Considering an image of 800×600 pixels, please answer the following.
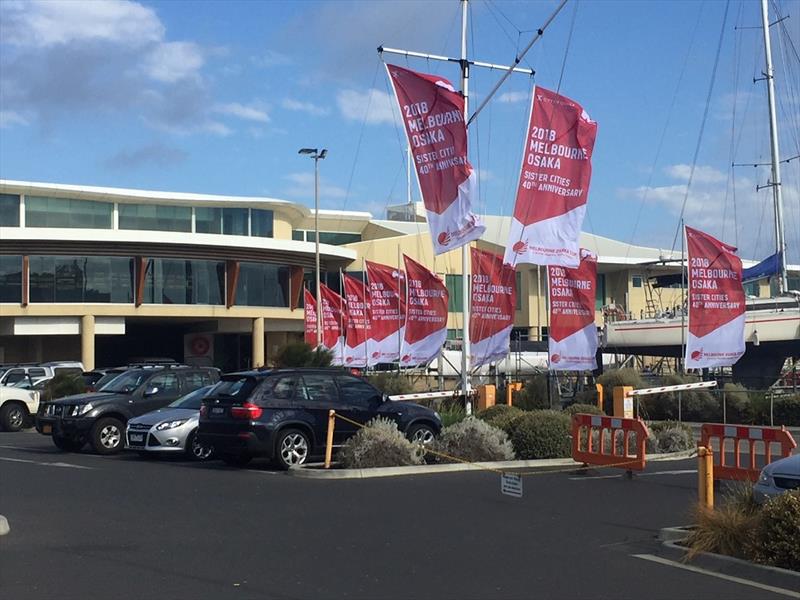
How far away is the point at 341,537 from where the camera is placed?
34.7ft

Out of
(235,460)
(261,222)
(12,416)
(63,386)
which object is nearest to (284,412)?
(235,460)

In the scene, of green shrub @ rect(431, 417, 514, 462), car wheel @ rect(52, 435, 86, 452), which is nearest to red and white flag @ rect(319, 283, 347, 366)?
car wheel @ rect(52, 435, 86, 452)

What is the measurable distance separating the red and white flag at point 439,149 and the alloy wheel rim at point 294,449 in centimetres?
493

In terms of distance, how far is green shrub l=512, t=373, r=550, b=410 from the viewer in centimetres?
2938

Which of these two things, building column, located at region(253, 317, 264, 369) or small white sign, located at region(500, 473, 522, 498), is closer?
small white sign, located at region(500, 473, 522, 498)

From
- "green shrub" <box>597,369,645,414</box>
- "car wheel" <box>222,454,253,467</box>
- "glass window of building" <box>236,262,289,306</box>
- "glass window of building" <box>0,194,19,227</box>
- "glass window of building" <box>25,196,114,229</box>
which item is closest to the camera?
"car wheel" <box>222,454,253,467</box>

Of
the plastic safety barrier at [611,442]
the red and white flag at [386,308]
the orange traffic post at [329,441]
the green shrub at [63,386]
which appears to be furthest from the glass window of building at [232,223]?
the plastic safety barrier at [611,442]

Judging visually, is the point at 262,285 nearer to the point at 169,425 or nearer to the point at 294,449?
the point at 169,425

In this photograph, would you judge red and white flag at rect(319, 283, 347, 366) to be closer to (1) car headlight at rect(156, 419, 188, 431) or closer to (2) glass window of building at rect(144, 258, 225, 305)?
(2) glass window of building at rect(144, 258, 225, 305)

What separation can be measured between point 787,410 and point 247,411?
1549cm

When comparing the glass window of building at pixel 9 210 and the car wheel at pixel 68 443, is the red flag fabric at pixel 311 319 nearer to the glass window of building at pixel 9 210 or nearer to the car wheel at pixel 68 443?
the glass window of building at pixel 9 210

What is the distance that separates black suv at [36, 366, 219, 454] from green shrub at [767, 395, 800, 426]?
1446 centimetres

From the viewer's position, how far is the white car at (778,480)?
9.69 metres

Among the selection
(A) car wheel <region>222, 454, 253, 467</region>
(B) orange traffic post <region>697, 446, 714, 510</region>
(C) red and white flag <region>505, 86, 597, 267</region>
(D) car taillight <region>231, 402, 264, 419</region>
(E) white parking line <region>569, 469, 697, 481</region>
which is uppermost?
(C) red and white flag <region>505, 86, 597, 267</region>
